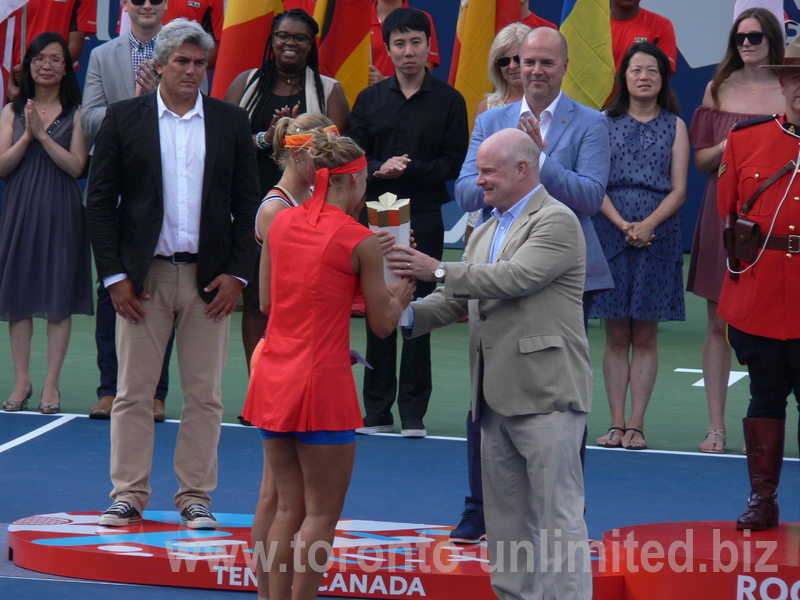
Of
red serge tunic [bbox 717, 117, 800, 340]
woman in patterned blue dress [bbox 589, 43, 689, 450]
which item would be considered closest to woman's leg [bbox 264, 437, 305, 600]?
red serge tunic [bbox 717, 117, 800, 340]

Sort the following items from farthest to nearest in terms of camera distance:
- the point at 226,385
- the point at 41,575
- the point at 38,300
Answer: the point at 226,385 < the point at 38,300 < the point at 41,575

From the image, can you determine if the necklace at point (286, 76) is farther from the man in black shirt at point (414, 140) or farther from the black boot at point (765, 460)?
the black boot at point (765, 460)

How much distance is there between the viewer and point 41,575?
15.5 ft

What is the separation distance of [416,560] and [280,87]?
10.9 feet

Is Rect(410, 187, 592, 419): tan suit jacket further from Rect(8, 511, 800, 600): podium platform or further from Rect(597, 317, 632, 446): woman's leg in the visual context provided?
Rect(597, 317, 632, 446): woman's leg

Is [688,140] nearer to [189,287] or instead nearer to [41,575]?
[189,287]

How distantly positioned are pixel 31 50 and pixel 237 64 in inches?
51.9

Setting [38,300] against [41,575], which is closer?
[41,575]

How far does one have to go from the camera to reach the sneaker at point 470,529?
4.89 m

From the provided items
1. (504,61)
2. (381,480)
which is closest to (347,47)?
(504,61)

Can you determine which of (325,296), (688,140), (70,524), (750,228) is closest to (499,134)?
(325,296)

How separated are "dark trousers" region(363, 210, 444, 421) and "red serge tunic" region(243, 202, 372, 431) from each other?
3.16 m

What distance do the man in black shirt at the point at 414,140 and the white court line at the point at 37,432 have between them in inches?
71.9

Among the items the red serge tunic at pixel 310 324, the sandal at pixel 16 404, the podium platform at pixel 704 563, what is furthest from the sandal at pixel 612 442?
the sandal at pixel 16 404
